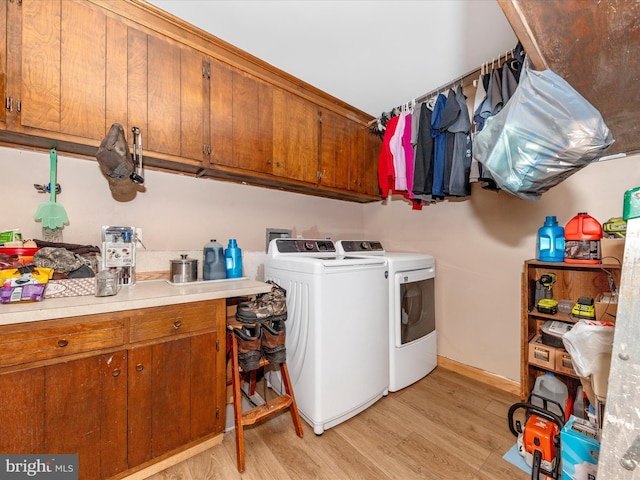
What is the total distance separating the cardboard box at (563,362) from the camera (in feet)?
4.74

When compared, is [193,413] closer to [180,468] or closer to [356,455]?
[180,468]

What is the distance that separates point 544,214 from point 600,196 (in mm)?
286

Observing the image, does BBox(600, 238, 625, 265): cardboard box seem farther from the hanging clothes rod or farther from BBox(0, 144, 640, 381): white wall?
the hanging clothes rod

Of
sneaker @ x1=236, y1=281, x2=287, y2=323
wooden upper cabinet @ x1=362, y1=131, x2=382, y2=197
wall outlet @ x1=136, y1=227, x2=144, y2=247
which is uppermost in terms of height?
wooden upper cabinet @ x1=362, y1=131, x2=382, y2=197

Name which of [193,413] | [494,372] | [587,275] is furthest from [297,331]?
[587,275]

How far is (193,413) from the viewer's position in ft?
4.34

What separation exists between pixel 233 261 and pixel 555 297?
2303mm

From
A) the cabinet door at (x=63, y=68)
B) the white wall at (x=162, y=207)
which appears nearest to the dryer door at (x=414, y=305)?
the white wall at (x=162, y=207)

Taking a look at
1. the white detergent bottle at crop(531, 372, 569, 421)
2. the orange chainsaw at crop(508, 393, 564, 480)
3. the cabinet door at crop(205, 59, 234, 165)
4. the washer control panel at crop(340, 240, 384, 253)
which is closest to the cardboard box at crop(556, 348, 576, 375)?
the white detergent bottle at crop(531, 372, 569, 421)

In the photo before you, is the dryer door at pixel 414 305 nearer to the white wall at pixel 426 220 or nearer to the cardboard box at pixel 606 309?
the white wall at pixel 426 220

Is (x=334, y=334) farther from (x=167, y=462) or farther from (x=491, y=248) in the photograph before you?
(x=491, y=248)

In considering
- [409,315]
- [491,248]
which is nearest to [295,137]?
[409,315]

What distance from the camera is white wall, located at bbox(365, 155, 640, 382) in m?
1.64

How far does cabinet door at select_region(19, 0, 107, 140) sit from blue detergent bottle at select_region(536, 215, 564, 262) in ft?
9.00
